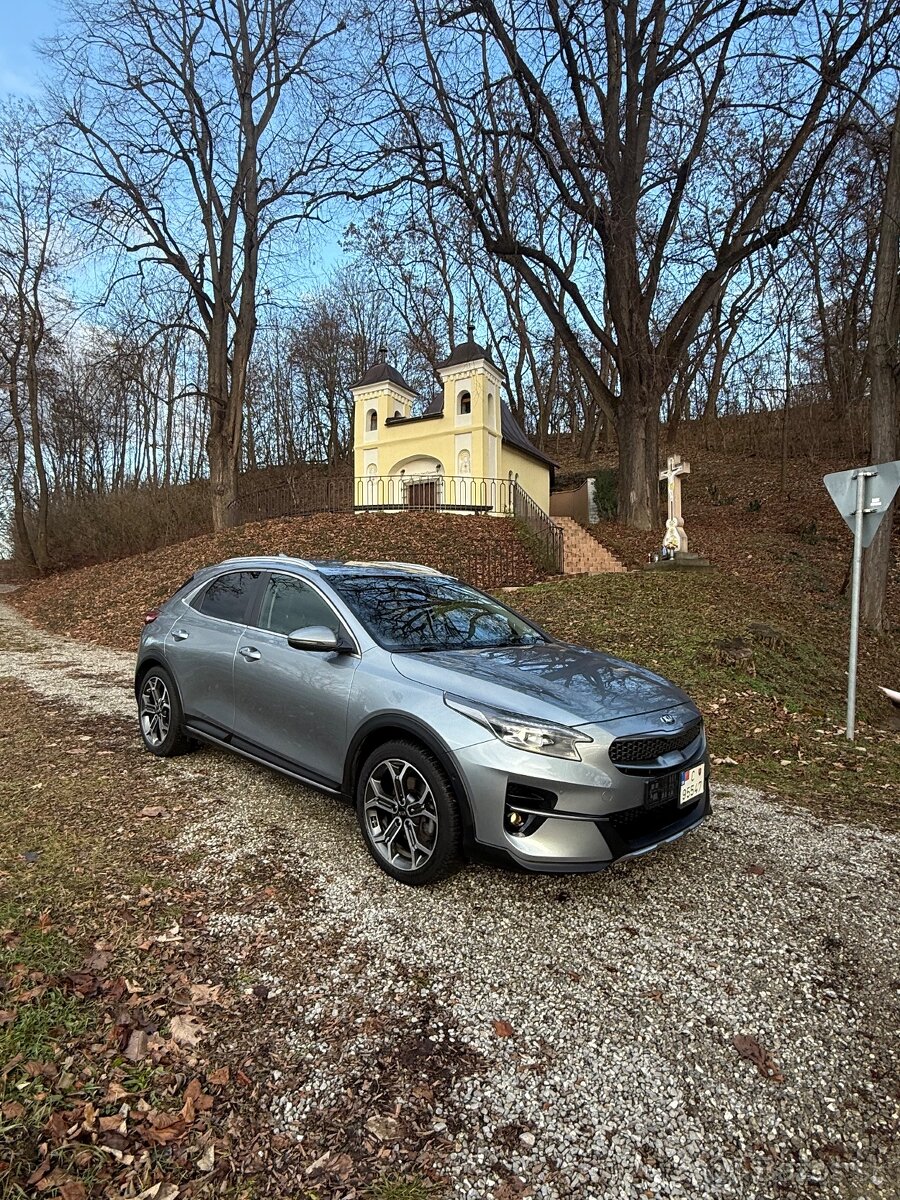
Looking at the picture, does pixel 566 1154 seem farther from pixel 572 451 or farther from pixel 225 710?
pixel 572 451

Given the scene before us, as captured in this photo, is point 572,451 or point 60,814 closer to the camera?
point 60,814

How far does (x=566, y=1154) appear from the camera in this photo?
70.2 inches

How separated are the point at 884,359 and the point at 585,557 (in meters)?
7.53

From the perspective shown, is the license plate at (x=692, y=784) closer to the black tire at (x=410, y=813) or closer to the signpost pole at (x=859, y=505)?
the black tire at (x=410, y=813)

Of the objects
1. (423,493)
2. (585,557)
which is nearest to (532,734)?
(585,557)

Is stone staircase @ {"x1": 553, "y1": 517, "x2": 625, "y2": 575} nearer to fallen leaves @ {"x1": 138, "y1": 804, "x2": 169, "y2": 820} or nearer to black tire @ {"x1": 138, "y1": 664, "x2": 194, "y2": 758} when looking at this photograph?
black tire @ {"x1": 138, "y1": 664, "x2": 194, "y2": 758}

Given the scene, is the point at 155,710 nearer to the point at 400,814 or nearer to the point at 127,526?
the point at 400,814

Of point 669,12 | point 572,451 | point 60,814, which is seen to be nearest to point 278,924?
point 60,814

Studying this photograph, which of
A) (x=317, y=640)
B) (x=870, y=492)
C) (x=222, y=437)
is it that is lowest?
(x=317, y=640)

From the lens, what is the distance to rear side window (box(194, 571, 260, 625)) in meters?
4.40

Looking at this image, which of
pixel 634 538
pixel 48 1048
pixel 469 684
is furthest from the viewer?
pixel 634 538

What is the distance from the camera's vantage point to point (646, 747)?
2.87 m

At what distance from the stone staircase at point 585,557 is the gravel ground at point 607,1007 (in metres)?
11.9

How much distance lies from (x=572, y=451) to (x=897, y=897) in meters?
37.2
